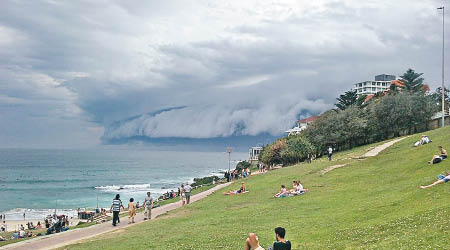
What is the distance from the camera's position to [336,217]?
15961mm

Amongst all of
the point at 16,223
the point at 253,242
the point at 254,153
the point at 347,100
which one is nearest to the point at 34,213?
the point at 16,223

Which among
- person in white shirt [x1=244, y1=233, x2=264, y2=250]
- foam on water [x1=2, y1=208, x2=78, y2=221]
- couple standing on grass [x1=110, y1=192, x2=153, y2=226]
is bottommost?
foam on water [x1=2, y1=208, x2=78, y2=221]

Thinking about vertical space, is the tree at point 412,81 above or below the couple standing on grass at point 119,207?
above

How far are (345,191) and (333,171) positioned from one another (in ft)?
32.4

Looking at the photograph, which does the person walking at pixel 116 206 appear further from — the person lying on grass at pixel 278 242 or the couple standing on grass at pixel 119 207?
the person lying on grass at pixel 278 242

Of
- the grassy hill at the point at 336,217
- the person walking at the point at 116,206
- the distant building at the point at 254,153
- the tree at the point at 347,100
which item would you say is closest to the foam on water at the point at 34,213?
the person walking at the point at 116,206

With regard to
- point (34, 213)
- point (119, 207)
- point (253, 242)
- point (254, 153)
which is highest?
point (253, 242)

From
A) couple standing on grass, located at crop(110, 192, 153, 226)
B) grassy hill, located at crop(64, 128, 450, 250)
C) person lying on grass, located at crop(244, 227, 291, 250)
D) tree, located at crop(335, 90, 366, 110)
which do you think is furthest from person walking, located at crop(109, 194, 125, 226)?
tree, located at crop(335, 90, 366, 110)

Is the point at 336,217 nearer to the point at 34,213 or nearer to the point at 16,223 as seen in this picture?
the point at 16,223

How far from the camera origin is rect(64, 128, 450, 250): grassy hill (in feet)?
39.2

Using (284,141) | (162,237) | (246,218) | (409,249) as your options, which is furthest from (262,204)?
(284,141)

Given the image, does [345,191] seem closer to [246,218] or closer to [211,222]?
[246,218]

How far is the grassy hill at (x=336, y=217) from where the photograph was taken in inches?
471

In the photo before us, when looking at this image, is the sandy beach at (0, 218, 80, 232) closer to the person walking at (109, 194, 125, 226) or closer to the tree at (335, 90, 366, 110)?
the person walking at (109, 194, 125, 226)
